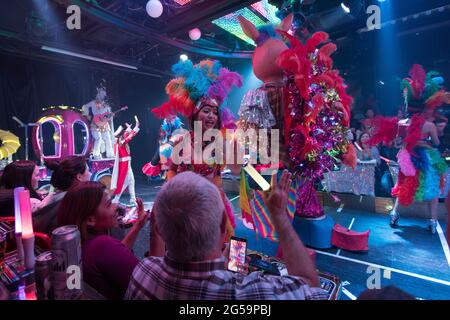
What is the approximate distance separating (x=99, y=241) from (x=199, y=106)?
1.47m

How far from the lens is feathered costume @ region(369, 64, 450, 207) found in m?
3.04

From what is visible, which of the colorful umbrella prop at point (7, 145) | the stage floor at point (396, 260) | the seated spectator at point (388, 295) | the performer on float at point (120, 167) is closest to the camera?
the seated spectator at point (388, 295)

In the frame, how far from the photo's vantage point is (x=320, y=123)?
6.75 ft

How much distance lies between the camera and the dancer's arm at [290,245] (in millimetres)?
848

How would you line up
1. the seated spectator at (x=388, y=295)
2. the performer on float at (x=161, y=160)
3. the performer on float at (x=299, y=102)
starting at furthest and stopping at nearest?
the performer on float at (x=161, y=160) < the performer on float at (x=299, y=102) < the seated spectator at (x=388, y=295)

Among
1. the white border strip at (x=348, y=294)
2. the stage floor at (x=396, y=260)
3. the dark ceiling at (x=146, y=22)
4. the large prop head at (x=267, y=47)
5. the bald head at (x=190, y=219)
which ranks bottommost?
the white border strip at (x=348, y=294)

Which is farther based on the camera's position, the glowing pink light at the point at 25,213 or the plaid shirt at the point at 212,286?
the glowing pink light at the point at 25,213

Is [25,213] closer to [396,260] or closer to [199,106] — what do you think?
[199,106]

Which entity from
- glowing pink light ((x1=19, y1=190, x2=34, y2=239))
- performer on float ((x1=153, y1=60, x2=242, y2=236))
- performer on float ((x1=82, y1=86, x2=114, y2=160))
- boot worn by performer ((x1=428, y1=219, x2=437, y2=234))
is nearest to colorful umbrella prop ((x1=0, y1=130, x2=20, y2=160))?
performer on float ((x1=82, y1=86, x2=114, y2=160))

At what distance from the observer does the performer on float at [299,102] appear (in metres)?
1.95


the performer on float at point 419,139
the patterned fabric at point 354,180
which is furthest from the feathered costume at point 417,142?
the patterned fabric at point 354,180

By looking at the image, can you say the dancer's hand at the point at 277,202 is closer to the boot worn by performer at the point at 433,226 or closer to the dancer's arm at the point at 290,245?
the dancer's arm at the point at 290,245

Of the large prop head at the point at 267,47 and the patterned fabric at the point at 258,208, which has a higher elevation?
the large prop head at the point at 267,47

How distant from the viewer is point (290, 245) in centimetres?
88
